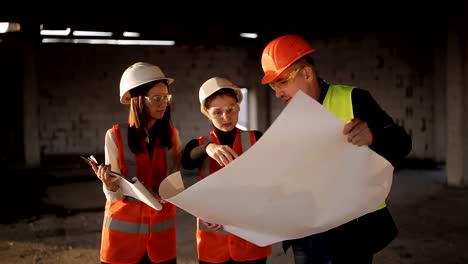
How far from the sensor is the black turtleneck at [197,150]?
5.64 feet

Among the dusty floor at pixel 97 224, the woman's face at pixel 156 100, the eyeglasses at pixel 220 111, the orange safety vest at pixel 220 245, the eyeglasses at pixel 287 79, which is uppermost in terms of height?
the eyeglasses at pixel 287 79

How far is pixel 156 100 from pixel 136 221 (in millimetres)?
477

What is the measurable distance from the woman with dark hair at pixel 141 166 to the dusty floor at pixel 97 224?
79.9 inches

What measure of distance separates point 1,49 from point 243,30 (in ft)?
16.2

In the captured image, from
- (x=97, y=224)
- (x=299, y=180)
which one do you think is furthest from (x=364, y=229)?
(x=97, y=224)

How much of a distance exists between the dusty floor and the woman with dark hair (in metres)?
2.03

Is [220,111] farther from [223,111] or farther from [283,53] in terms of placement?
[283,53]

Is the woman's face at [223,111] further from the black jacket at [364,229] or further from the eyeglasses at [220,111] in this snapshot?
the black jacket at [364,229]

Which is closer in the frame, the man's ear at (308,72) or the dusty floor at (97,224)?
the man's ear at (308,72)

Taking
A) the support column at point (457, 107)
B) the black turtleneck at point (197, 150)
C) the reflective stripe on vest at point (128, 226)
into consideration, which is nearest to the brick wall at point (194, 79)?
the support column at point (457, 107)

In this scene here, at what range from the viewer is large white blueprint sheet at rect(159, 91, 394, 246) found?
3.52ft

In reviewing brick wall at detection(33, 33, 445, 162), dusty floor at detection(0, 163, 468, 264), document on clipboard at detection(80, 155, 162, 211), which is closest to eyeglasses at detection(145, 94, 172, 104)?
document on clipboard at detection(80, 155, 162, 211)

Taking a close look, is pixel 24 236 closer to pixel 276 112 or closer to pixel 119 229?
pixel 119 229

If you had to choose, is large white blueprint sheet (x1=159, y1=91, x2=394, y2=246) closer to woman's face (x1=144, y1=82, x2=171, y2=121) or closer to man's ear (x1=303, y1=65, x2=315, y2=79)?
man's ear (x1=303, y1=65, x2=315, y2=79)
